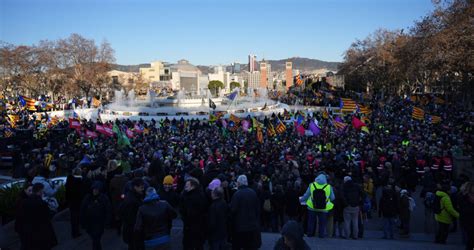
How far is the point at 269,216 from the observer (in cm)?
862

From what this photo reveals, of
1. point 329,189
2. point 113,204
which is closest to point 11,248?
point 113,204

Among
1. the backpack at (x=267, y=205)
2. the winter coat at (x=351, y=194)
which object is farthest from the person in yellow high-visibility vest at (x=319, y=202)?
the backpack at (x=267, y=205)

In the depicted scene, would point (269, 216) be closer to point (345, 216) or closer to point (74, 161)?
point (345, 216)

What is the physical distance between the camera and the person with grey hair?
5828 millimetres

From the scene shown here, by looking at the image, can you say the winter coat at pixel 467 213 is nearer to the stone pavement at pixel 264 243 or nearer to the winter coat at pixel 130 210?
the stone pavement at pixel 264 243

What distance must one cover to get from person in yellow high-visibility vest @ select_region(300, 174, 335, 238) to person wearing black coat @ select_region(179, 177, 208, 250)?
218 cm

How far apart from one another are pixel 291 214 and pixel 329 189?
1700 millimetres

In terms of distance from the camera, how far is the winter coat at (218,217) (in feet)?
18.9

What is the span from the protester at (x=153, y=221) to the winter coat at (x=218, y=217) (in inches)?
33.8

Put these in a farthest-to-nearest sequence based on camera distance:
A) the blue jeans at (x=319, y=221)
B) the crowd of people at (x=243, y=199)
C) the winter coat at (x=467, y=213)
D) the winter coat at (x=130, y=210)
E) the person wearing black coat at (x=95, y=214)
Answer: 1. the blue jeans at (x=319, y=221)
2. the person wearing black coat at (x=95, y=214)
3. the winter coat at (x=467, y=213)
4. the winter coat at (x=130, y=210)
5. the crowd of people at (x=243, y=199)

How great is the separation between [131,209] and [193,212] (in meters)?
0.90

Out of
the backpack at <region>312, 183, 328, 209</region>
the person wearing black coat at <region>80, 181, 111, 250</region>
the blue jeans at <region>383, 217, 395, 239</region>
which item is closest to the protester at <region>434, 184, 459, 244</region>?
the blue jeans at <region>383, 217, 395, 239</region>

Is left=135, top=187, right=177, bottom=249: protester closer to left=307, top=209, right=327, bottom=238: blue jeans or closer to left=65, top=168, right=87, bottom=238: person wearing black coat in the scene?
left=65, top=168, right=87, bottom=238: person wearing black coat

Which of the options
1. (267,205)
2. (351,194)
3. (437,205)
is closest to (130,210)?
(267,205)
